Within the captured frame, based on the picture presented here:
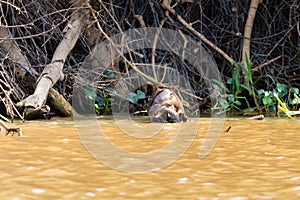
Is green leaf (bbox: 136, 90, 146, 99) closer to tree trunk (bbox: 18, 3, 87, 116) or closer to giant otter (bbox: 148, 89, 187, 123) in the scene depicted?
giant otter (bbox: 148, 89, 187, 123)

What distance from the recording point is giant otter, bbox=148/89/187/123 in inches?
135

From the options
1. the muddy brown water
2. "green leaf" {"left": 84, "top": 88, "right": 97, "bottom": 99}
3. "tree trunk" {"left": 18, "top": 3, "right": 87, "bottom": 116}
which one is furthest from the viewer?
"green leaf" {"left": 84, "top": 88, "right": 97, "bottom": 99}

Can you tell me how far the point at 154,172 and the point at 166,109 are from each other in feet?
5.55

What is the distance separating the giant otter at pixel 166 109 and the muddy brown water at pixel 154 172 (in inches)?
31.2

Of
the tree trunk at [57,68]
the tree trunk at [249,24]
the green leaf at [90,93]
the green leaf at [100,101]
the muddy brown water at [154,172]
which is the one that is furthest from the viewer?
the tree trunk at [249,24]

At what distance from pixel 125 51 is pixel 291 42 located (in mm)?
1536

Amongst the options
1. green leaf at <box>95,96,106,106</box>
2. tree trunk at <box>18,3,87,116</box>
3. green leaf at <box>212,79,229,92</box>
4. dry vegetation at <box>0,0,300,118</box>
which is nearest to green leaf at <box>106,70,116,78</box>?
dry vegetation at <box>0,0,300,118</box>

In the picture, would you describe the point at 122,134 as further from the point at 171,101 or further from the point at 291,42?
the point at 291,42

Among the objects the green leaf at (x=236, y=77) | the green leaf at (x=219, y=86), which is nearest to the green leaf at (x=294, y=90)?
the green leaf at (x=236, y=77)

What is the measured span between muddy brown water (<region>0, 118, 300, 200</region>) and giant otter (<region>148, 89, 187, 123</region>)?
0.79 metres

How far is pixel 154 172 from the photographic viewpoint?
5.76ft

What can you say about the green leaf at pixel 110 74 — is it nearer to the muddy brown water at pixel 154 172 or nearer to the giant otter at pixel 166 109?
the giant otter at pixel 166 109

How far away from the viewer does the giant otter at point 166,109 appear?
11.3 feet

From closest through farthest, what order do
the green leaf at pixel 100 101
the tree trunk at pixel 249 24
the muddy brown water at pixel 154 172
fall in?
the muddy brown water at pixel 154 172, the green leaf at pixel 100 101, the tree trunk at pixel 249 24
